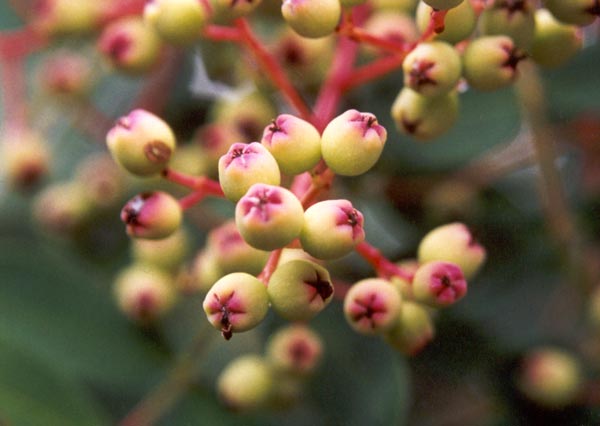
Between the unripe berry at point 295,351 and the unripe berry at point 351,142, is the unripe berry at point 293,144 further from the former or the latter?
the unripe berry at point 295,351

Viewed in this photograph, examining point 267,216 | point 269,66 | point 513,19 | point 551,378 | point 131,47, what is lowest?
point 551,378

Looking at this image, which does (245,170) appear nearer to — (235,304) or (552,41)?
(235,304)

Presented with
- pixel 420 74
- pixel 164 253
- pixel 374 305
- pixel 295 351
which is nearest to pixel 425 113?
pixel 420 74

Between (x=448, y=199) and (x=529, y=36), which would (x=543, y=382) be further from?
(x=529, y=36)

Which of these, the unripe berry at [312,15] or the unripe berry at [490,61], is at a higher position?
the unripe berry at [312,15]

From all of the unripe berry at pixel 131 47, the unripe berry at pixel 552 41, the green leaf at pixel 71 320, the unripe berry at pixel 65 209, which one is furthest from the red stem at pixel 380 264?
the unripe berry at pixel 65 209

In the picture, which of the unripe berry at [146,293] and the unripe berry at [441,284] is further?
the unripe berry at [146,293]

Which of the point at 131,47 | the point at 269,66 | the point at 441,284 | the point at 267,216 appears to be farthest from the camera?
the point at 131,47
